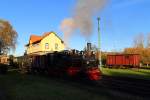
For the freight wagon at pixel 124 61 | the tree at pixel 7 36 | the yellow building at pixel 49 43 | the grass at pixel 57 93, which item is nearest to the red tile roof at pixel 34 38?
the yellow building at pixel 49 43

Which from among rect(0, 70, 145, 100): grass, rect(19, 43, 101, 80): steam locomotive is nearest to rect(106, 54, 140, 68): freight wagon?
rect(19, 43, 101, 80): steam locomotive

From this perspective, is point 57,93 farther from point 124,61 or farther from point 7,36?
point 7,36

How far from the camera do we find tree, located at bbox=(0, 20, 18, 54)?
96.8 meters

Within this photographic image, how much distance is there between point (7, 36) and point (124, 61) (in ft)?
135

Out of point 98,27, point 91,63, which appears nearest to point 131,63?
point 98,27

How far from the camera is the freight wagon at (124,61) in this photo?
2527 inches

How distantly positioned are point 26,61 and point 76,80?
79.7 feet

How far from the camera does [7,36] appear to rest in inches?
3829

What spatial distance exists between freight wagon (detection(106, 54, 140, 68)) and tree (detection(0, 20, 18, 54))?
35501mm

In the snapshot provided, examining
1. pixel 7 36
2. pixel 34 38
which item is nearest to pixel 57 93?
pixel 7 36

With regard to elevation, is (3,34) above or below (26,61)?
above

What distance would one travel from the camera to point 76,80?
30.7 metres

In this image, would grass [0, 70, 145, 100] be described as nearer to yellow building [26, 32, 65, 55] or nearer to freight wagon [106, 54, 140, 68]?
freight wagon [106, 54, 140, 68]

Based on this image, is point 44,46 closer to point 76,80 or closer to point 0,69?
point 0,69
